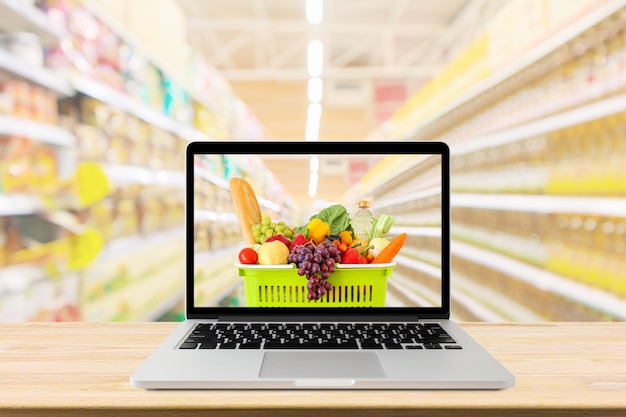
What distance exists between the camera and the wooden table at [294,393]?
0.84 meters

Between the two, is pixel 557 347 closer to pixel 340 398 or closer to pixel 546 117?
pixel 340 398

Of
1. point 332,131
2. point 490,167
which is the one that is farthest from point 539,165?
point 332,131

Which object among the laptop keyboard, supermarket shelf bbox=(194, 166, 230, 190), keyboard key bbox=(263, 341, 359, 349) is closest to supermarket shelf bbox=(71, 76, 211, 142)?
supermarket shelf bbox=(194, 166, 230, 190)

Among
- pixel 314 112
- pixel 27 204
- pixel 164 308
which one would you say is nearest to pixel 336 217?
pixel 27 204

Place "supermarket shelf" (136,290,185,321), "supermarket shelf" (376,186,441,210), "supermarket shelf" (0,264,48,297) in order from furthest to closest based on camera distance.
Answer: "supermarket shelf" (136,290,185,321) < "supermarket shelf" (0,264,48,297) < "supermarket shelf" (376,186,441,210)

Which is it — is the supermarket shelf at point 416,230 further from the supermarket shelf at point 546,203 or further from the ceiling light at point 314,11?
the ceiling light at point 314,11

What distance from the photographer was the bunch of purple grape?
1.29 m

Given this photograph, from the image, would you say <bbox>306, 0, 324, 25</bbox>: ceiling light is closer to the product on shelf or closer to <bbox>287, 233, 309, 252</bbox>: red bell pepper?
the product on shelf

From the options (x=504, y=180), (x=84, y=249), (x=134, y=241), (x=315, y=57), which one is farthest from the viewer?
(x=315, y=57)

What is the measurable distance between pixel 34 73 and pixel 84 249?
946mm

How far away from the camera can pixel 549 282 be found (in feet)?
9.23

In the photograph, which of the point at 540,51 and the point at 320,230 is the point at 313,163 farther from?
the point at 540,51

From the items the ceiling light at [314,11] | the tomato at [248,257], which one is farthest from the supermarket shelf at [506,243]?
the ceiling light at [314,11]

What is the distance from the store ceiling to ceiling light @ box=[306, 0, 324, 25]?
0.38ft
